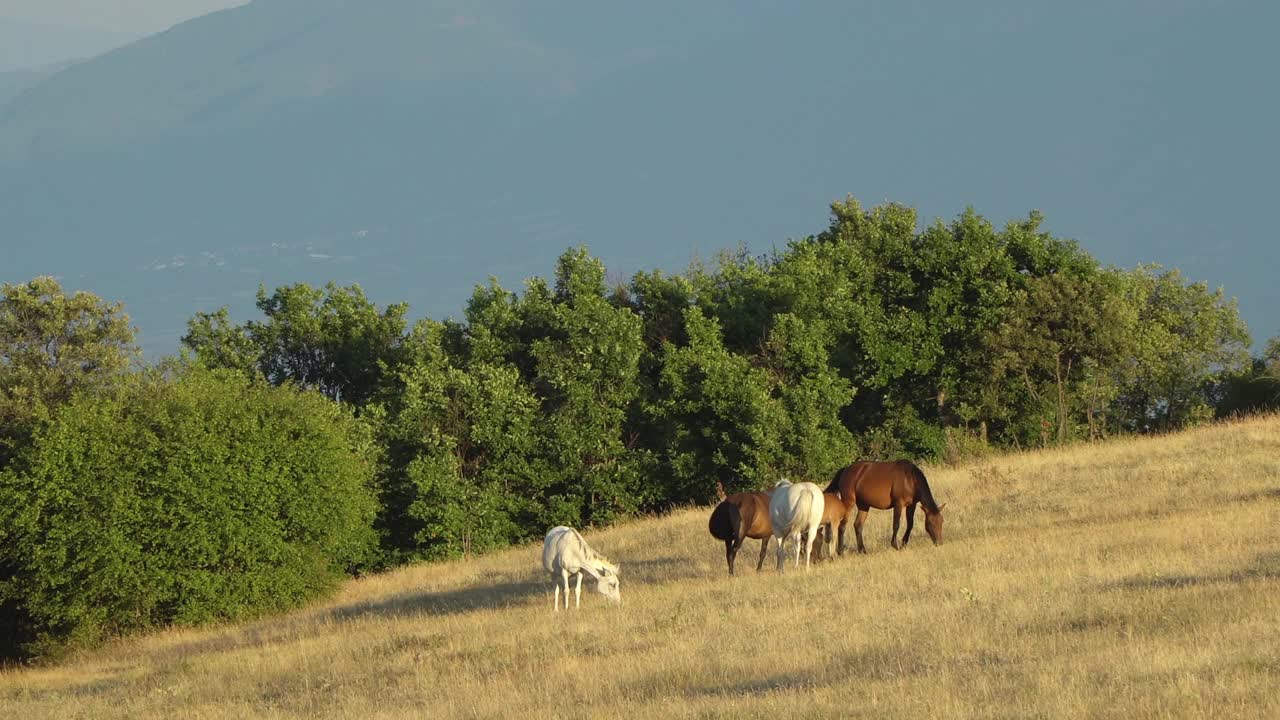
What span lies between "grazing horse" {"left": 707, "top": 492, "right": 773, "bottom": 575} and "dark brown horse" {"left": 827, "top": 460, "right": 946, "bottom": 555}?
1553mm

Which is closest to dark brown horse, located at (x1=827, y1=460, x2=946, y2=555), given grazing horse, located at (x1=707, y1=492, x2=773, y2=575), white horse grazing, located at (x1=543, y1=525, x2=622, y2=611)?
grazing horse, located at (x1=707, y1=492, x2=773, y2=575)

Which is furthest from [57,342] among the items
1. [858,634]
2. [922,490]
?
[858,634]

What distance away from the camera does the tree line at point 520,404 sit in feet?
133

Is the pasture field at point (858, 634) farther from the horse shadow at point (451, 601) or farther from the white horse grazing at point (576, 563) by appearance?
the white horse grazing at point (576, 563)

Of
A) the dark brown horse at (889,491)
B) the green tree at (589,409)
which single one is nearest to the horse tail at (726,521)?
the dark brown horse at (889,491)

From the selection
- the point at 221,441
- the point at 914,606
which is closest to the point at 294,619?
the point at 221,441

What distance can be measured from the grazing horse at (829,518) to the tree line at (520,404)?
18.3 metres

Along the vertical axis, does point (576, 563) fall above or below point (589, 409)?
below

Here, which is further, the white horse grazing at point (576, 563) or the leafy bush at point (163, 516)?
the leafy bush at point (163, 516)

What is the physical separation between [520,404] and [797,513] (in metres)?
27.7

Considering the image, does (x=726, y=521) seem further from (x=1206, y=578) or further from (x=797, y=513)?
(x=1206, y=578)

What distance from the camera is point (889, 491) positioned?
28.8 metres

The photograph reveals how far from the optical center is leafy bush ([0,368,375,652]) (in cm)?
3972

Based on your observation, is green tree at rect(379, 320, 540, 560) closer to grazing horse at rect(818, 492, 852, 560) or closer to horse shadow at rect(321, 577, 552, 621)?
horse shadow at rect(321, 577, 552, 621)
